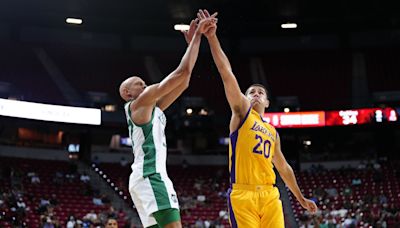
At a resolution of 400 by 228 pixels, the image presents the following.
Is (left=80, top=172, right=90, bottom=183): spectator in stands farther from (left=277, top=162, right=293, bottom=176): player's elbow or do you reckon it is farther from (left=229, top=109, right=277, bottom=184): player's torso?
(left=229, top=109, right=277, bottom=184): player's torso

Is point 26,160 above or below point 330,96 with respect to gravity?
below

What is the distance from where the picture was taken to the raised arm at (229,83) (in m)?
5.02

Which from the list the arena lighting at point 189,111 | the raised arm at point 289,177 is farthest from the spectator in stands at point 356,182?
the raised arm at point 289,177

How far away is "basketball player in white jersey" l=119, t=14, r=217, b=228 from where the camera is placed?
4445 mm

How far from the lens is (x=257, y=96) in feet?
17.6

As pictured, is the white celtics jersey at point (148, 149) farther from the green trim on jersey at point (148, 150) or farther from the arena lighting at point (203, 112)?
the arena lighting at point (203, 112)

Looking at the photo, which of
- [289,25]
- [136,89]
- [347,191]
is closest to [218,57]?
[136,89]

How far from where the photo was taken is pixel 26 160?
26.0 metres

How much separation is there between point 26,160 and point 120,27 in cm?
764

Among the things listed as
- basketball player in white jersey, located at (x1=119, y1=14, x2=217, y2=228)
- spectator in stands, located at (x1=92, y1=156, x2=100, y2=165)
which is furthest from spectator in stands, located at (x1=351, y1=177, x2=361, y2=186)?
basketball player in white jersey, located at (x1=119, y1=14, x2=217, y2=228)

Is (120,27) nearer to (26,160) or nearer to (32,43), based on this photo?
(32,43)

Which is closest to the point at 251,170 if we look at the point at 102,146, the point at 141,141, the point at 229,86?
the point at 229,86

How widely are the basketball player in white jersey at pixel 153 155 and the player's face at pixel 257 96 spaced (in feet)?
2.84

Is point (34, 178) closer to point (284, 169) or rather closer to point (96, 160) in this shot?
point (96, 160)
